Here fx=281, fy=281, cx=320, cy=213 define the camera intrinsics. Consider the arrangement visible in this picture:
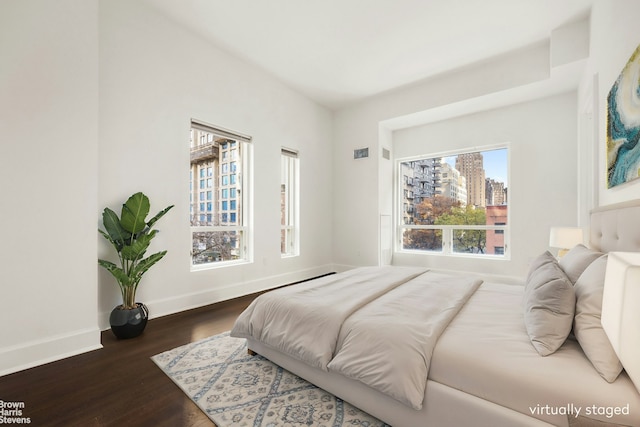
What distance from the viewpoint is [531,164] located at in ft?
13.5

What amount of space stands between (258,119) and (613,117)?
3763 millimetres

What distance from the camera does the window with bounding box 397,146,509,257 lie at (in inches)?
175

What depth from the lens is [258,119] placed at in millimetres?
4172

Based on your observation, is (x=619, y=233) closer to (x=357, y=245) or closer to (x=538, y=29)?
(x=538, y=29)

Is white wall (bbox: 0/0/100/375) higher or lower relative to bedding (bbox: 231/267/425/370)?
higher

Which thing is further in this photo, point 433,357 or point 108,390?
point 108,390

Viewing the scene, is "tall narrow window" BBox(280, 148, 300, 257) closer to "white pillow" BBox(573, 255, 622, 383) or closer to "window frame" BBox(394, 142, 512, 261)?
"window frame" BBox(394, 142, 512, 261)

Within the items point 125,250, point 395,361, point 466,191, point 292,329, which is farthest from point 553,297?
point 466,191

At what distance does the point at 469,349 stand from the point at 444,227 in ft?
12.8

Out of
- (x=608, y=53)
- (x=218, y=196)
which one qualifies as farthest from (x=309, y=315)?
(x=608, y=53)

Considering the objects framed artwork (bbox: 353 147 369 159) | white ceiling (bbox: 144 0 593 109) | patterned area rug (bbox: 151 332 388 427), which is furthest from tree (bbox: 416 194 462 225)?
patterned area rug (bbox: 151 332 388 427)

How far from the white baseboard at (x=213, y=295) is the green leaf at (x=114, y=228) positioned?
29.8 inches

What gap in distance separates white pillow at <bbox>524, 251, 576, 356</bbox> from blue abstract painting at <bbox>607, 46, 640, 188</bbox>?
873 mm

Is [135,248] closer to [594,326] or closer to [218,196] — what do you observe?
[218,196]
